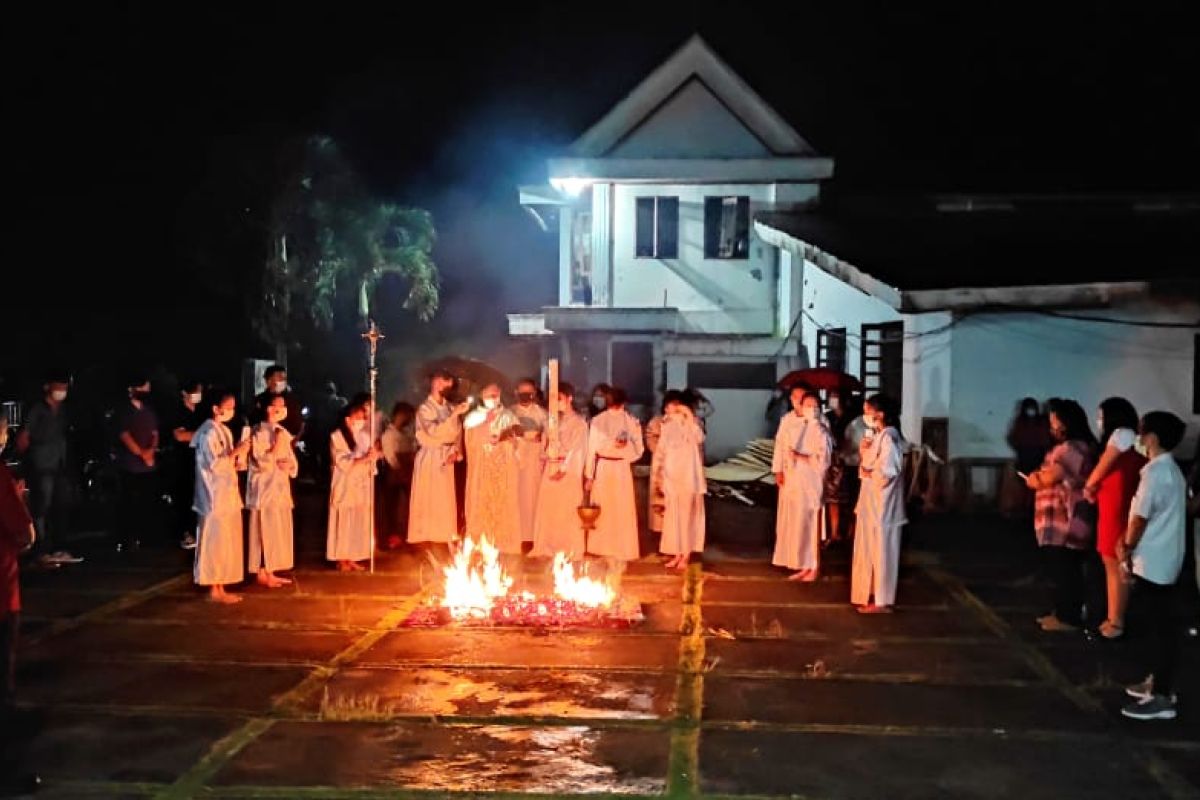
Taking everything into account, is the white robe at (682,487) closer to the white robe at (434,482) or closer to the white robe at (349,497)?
the white robe at (434,482)

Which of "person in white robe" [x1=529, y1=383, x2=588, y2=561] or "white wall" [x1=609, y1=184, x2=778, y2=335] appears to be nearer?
"person in white robe" [x1=529, y1=383, x2=588, y2=561]

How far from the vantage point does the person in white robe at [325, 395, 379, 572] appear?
12234mm

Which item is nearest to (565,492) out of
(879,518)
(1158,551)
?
(879,518)

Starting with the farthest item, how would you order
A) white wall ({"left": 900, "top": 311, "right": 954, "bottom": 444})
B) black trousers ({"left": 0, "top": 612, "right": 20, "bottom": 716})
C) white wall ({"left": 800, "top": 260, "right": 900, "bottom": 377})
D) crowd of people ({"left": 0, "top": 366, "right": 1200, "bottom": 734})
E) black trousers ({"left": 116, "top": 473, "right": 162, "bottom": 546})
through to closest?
white wall ({"left": 800, "top": 260, "right": 900, "bottom": 377}) < white wall ({"left": 900, "top": 311, "right": 954, "bottom": 444}) < black trousers ({"left": 116, "top": 473, "right": 162, "bottom": 546}) < crowd of people ({"left": 0, "top": 366, "right": 1200, "bottom": 734}) < black trousers ({"left": 0, "top": 612, "right": 20, "bottom": 716})

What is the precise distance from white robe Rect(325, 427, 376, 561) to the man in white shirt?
7.37m

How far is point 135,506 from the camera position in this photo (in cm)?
1369

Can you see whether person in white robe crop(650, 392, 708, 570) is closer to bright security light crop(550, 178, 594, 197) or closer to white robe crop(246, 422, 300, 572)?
white robe crop(246, 422, 300, 572)

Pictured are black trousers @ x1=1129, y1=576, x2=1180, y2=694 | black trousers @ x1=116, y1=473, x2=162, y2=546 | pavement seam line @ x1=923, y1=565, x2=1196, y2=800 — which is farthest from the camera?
black trousers @ x1=116, y1=473, x2=162, y2=546

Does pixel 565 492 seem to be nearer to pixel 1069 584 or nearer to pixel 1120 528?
A: pixel 1069 584

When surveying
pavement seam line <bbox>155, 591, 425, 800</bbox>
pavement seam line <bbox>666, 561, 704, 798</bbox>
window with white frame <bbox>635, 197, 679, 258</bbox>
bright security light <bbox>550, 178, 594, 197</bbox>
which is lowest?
pavement seam line <bbox>155, 591, 425, 800</bbox>

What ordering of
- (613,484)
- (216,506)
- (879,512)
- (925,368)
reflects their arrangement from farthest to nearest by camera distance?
(925,368), (613,484), (216,506), (879,512)

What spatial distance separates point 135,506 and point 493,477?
418cm

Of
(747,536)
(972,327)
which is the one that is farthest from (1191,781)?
(972,327)

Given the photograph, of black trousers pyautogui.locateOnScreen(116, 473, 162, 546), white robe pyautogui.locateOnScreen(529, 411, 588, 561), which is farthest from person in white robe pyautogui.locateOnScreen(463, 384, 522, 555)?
black trousers pyautogui.locateOnScreen(116, 473, 162, 546)
